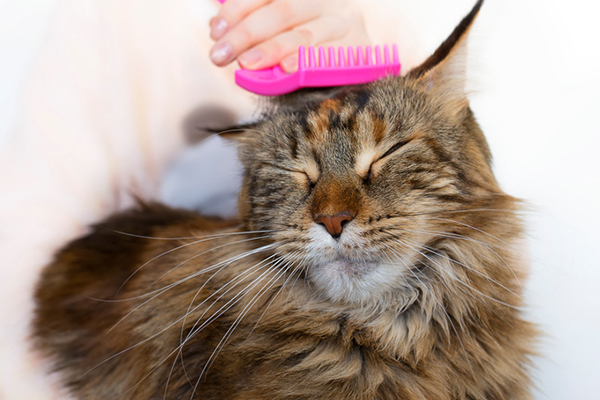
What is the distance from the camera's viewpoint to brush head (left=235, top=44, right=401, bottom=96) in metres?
1.20

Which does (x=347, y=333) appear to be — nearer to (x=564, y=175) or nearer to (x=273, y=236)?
(x=273, y=236)

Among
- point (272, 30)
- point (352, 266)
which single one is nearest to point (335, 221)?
point (352, 266)

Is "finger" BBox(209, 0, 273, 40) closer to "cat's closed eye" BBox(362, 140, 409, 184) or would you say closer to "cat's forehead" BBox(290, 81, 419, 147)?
"cat's forehead" BBox(290, 81, 419, 147)

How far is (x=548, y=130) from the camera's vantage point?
56.6 inches

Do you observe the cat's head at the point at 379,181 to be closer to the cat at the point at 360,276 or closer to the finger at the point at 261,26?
the cat at the point at 360,276

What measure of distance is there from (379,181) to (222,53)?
0.61 metres

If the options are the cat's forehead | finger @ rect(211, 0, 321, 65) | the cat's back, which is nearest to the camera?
the cat's forehead

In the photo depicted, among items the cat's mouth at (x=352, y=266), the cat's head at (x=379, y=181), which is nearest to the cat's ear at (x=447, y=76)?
the cat's head at (x=379, y=181)

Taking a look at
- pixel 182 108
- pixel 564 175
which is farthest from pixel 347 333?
pixel 182 108

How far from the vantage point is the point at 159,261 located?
131cm

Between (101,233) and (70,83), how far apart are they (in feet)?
1.69

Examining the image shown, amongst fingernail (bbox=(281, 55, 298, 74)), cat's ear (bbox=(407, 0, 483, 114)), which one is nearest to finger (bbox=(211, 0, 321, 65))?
fingernail (bbox=(281, 55, 298, 74))

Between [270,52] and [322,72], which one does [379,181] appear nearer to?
[322,72]

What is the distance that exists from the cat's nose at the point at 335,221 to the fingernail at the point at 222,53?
60 centimetres
